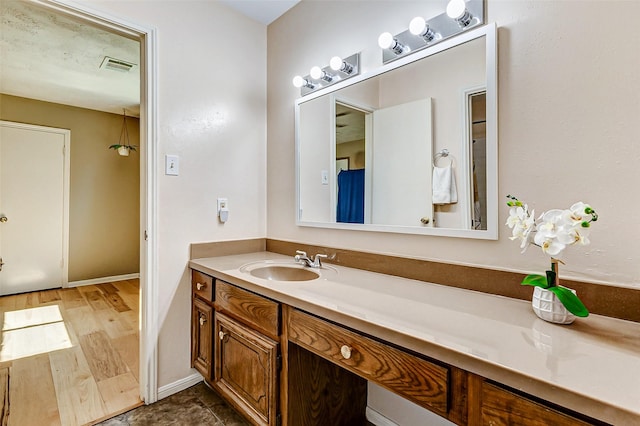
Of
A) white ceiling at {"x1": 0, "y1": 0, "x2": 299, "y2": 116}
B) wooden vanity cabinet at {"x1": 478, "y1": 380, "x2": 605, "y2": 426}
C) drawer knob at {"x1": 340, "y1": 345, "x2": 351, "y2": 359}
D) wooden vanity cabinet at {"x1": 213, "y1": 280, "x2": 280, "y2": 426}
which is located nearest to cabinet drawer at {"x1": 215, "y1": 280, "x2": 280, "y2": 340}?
wooden vanity cabinet at {"x1": 213, "y1": 280, "x2": 280, "y2": 426}

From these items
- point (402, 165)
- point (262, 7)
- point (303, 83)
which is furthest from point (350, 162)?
point (262, 7)

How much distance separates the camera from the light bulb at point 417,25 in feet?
4.31

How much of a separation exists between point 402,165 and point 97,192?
4.29 metres

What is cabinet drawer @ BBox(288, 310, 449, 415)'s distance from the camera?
806mm

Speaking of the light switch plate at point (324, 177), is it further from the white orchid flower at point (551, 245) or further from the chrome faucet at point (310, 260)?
the white orchid flower at point (551, 245)

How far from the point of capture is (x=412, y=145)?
4.78 ft

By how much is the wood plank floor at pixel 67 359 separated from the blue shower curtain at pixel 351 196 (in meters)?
1.56

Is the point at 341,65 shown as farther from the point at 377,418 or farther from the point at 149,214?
the point at 377,418

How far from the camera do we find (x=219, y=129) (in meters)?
2.05

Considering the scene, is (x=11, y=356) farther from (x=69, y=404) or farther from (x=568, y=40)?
(x=568, y=40)

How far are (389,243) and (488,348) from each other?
826 millimetres

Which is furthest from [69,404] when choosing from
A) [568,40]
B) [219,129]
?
[568,40]

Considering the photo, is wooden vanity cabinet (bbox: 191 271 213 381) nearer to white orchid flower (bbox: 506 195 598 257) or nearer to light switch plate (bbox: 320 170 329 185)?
light switch plate (bbox: 320 170 329 185)

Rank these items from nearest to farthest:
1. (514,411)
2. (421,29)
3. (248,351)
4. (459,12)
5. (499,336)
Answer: (514,411) < (499,336) < (459,12) < (421,29) < (248,351)
